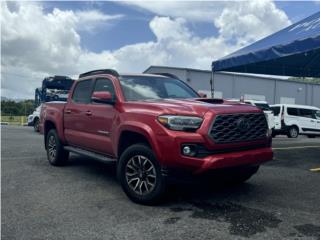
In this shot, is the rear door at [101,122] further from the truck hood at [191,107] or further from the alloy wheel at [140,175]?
the alloy wheel at [140,175]

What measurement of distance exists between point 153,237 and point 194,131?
1.41 meters

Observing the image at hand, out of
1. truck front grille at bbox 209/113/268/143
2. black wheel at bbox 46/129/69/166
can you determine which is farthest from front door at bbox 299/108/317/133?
truck front grille at bbox 209/113/268/143

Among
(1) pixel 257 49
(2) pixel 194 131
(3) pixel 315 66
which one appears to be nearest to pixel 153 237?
(2) pixel 194 131

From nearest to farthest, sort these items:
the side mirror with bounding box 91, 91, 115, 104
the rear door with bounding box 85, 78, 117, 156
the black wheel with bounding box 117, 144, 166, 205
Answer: the black wheel with bounding box 117, 144, 166, 205 → the side mirror with bounding box 91, 91, 115, 104 → the rear door with bounding box 85, 78, 117, 156

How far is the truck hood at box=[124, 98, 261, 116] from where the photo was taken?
4703 millimetres

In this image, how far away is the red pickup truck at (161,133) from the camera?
15.0ft

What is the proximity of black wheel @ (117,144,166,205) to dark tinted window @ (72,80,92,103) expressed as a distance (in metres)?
1.96

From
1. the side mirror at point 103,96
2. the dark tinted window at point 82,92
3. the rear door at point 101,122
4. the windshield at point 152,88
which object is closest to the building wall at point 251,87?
the dark tinted window at point 82,92

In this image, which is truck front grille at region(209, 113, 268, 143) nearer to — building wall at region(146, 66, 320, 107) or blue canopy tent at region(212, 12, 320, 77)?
blue canopy tent at region(212, 12, 320, 77)

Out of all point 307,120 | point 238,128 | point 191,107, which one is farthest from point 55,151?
point 307,120

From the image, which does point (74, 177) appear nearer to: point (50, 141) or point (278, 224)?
point (50, 141)

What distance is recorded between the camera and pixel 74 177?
6.85m

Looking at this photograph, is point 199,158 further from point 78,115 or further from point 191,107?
point 78,115

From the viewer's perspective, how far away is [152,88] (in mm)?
6148
